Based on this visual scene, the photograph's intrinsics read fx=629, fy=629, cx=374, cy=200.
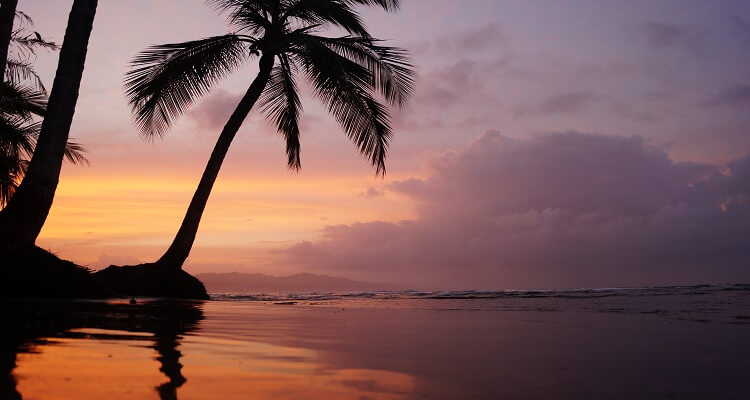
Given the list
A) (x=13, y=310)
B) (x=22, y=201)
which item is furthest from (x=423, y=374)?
(x=22, y=201)

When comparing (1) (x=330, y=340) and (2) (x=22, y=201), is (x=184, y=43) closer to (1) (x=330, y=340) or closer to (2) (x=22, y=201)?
(2) (x=22, y=201)

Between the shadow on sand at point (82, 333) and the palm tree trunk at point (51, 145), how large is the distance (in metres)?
3.05

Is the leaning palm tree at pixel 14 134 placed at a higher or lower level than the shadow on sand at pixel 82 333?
higher

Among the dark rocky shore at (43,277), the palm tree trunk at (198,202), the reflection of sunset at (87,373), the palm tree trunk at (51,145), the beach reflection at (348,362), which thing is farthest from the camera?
the palm tree trunk at (198,202)

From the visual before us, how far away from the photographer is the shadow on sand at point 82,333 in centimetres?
223

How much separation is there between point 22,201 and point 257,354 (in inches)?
264

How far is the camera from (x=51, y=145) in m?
8.61

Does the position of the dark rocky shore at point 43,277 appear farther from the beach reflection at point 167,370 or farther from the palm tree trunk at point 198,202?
the beach reflection at point 167,370

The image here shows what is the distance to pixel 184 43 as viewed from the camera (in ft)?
40.3

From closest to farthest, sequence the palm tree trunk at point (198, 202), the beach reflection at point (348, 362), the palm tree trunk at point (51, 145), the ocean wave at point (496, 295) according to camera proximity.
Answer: the beach reflection at point (348, 362) < the palm tree trunk at point (51, 145) < the palm tree trunk at point (198, 202) < the ocean wave at point (496, 295)

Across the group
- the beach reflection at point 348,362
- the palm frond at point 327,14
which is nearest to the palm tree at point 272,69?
the palm frond at point 327,14

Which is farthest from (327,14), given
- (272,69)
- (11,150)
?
(11,150)

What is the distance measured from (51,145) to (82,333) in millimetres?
5802

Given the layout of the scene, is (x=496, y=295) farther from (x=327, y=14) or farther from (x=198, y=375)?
(x=198, y=375)
